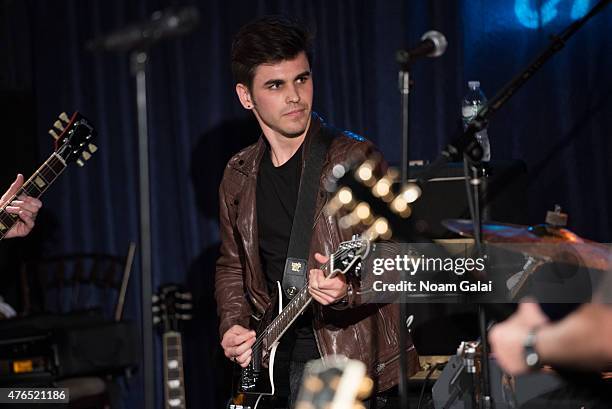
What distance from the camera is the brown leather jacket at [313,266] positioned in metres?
3.23

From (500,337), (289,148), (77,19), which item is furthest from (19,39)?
(500,337)

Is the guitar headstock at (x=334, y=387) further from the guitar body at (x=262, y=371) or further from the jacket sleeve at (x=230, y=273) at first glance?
the jacket sleeve at (x=230, y=273)

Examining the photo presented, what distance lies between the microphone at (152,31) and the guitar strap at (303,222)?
1001 mm

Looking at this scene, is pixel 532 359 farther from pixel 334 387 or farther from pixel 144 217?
pixel 144 217

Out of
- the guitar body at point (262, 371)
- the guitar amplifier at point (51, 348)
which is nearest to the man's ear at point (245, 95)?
the guitar body at point (262, 371)

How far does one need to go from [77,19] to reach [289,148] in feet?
7.73

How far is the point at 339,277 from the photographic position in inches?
121

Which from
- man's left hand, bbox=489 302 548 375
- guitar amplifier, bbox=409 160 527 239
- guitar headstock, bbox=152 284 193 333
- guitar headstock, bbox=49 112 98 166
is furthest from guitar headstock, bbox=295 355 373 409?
guitar headstock, bbox=49 112 98 166

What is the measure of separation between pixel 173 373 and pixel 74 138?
1.24 m

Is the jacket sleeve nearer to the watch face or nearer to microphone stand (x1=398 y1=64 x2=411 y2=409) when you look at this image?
microphone stand (x1=398 y1=64 x2=411 y2=409)

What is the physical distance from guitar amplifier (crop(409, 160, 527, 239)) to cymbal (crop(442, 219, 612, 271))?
2.20ft

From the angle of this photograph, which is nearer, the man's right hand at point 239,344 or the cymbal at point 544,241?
the cymbal at point 544,241

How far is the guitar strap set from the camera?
335cm

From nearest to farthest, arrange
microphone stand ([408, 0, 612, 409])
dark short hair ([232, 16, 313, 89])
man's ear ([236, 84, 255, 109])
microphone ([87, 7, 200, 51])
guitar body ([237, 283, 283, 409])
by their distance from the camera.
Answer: microphone ([87, 7, 200, 51])
microphone stand ([408, 0, 612, 409])
guitar body ([237, 283, 283, 409])
dark short hair ([232, 16, 313, 89])
man's ear ([236, 84, 255, 109])
